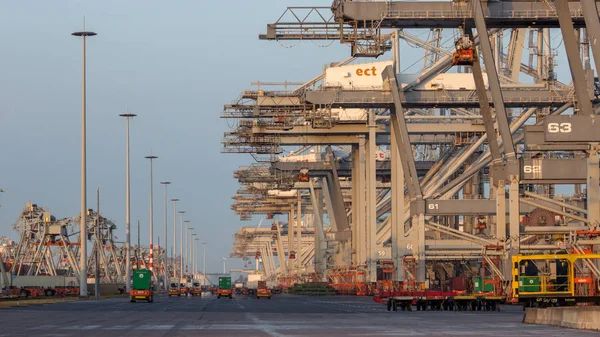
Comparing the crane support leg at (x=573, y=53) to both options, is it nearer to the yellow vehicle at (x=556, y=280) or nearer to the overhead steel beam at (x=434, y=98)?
the yellow vehicle at (x=556, y=280)

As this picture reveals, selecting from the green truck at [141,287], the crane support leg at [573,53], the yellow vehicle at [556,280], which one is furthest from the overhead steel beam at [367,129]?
the yellow vehicle at [556,280]

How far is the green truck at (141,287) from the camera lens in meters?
84.1

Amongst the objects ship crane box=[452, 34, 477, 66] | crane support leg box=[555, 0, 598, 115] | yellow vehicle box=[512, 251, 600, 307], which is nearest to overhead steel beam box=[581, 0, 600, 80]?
crane support leg box=[555, 0, 598, 115]

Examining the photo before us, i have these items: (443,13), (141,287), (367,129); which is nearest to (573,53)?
(443,13)

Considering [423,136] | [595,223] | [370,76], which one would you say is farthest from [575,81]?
[423,136]

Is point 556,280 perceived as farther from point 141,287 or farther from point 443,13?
point 141,287

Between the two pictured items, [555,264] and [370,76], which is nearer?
[555,264]

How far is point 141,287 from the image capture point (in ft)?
281

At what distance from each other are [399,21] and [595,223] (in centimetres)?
1556

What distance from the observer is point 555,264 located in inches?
1655

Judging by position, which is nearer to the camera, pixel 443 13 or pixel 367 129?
pixel 443 13

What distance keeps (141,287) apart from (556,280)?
4923cm

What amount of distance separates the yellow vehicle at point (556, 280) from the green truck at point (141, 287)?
45.2 meters

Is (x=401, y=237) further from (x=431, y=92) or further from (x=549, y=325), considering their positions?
(x=549, y=325)
